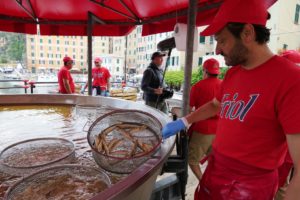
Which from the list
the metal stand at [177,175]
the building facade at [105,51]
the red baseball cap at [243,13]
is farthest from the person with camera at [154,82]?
the building facade at [105,51]

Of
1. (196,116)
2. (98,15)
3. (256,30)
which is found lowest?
(196,116)

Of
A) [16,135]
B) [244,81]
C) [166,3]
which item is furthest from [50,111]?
[244,81]

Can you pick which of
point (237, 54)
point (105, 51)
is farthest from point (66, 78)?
point (105, 51)

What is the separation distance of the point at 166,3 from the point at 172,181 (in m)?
2.68

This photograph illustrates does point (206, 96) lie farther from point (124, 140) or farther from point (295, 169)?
point (295, 169)

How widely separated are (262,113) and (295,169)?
0.28 m

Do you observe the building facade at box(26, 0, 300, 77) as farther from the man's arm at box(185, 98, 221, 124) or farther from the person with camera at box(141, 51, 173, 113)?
the man's arm at box(185, 98, 221, 124)

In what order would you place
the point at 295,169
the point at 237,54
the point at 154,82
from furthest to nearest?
the point at 154,82
the point at 237,54
the point at 295,169

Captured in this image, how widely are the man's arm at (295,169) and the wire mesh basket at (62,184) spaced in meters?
0.74

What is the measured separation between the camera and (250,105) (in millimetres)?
1091

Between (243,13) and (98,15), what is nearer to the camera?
(243,13)

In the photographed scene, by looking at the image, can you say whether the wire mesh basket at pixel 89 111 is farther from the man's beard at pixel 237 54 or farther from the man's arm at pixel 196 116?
the man's beard at pixel 237 54

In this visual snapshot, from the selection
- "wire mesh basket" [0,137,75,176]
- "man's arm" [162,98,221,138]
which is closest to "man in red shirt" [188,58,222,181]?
"man's arm" [162,98,221,138]

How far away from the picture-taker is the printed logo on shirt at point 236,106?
3.60 ft
